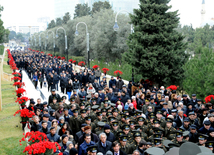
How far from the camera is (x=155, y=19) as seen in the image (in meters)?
18.8

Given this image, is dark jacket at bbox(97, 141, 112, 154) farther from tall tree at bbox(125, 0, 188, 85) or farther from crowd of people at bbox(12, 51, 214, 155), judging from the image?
tall tree at bbox(125, 0, 188, 85)

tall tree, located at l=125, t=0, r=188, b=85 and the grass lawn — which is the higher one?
tall tree, located at l=125, t=0, r=188, b=85

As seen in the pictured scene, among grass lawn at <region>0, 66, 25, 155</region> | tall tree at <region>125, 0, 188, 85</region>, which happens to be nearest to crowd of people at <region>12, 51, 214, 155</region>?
grass lawn at <region>0, 66, 25, 155</region>

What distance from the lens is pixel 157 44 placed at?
19109 mm

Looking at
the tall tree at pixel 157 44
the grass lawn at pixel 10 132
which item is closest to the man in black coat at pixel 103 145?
the grass lawn at pixel 10 132

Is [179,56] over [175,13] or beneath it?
beneath

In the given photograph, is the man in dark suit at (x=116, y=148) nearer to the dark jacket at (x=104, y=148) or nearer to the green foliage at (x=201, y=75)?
the dark jacket at (x=104, y=148)

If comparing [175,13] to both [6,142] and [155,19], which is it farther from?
[6,142]

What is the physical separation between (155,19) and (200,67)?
Answer: 4.88m

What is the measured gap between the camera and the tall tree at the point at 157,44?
18.7 metres

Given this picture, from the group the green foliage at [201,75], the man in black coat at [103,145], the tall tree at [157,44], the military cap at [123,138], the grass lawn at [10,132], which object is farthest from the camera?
the tall tree at [157,44]

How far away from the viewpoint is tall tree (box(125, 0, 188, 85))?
18656mm

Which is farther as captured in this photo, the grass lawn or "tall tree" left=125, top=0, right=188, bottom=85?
"tall tree" left=125, top=0, right=188, bottom=85

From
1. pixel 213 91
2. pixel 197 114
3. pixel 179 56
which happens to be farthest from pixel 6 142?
pixel 179 56
